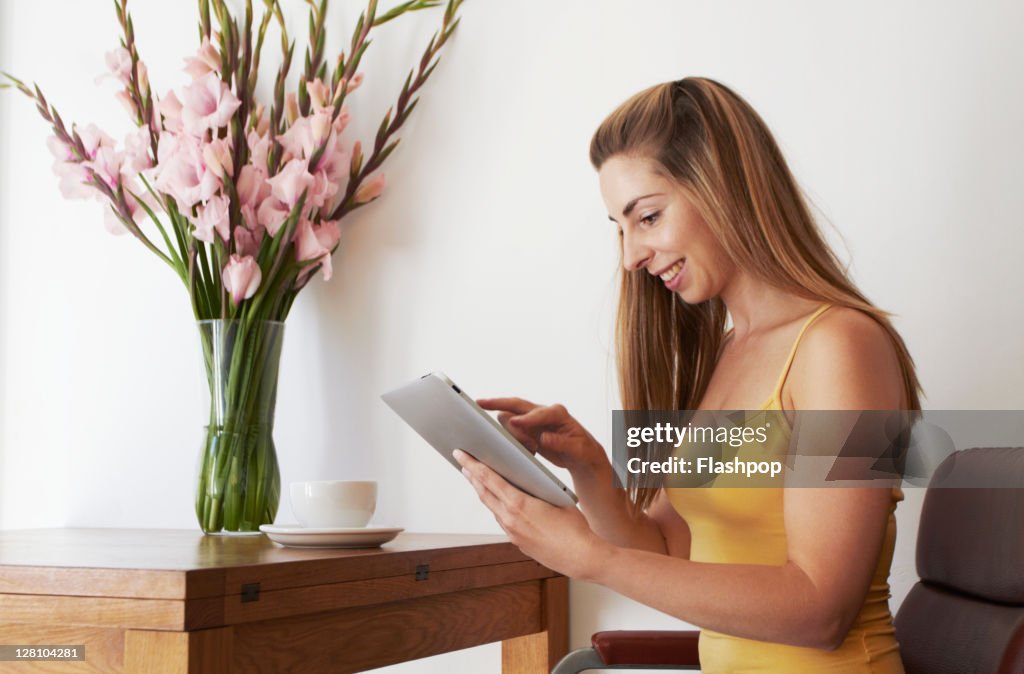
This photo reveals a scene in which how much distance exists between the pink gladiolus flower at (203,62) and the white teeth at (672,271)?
98 centimetres

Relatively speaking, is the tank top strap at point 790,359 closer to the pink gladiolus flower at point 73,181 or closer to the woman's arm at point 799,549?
the woman's arm at point 799,549

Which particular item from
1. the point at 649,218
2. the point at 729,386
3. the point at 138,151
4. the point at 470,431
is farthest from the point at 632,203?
the point at 138,151

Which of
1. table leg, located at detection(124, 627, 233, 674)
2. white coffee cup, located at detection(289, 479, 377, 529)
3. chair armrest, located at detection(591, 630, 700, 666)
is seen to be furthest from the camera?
white coffee cup, located at detection(289, 479, 377, 529)

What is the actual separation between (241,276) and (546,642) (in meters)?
0.77

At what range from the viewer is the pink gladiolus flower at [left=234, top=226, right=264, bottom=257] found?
1.80m

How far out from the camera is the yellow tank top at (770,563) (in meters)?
1.14

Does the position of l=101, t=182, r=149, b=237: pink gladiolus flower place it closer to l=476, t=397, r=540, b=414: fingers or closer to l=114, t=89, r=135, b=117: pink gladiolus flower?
l=114, t=89, r=135, b=117: pink gladiolus flower

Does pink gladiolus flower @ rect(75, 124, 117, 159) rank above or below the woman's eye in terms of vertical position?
above

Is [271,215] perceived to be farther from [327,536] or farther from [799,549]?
[799,549]

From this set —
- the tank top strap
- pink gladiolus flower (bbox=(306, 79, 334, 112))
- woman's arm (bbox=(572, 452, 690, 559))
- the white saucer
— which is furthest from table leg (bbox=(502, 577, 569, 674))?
pink gladiolus flower (bbox=(306, 79, 334, 112))

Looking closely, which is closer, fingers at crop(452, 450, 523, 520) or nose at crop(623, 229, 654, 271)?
fingers at crop(452, 450, 523, 520)

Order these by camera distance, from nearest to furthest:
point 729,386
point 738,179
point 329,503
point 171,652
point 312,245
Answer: point 171,652, point 738,179, point 729,386, point 329,503, point 312,245

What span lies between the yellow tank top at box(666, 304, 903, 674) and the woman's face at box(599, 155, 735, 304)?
161 millimetres

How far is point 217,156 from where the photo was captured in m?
1.74
